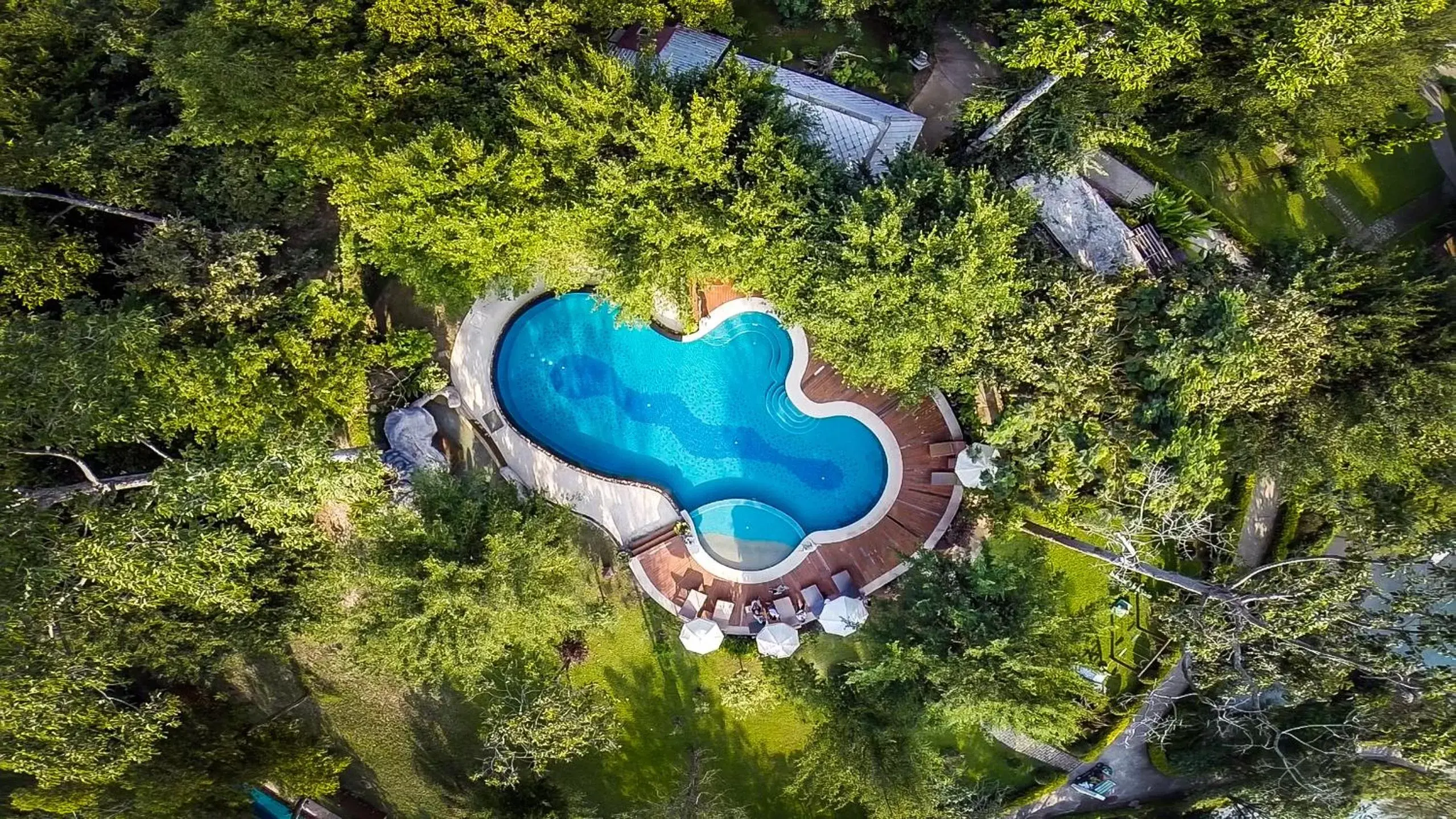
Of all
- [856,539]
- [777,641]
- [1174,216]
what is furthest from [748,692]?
[1174,216]

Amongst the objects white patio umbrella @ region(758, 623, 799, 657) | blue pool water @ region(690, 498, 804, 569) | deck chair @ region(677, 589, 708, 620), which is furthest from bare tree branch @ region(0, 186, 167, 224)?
white patio umbrella @ region(758, 623, 799, 657)

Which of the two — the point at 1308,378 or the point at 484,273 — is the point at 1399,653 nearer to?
the point at 1308,378

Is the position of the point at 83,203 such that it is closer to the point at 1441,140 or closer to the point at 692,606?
the point at 692,606

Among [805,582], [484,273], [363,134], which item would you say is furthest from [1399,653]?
[363,134]

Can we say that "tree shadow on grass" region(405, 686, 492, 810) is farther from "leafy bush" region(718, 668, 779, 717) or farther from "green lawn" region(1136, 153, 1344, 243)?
"green lawn" region(1136, 153, 1344, 243)

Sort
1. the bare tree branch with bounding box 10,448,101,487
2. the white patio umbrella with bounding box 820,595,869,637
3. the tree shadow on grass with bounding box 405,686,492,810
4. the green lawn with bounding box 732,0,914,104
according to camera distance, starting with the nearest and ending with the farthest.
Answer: the bare tree branch with bounding box 10,448,101,487
the white patio umbrella with bounding box 820,595,869,637
the tree shadow on grass with bounding box 405,686,492,810
the green lawn with bounding box 732,0,914,104
